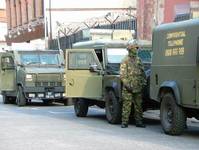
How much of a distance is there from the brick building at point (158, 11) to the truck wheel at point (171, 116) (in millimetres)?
11122

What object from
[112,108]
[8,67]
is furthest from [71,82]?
[8,67]

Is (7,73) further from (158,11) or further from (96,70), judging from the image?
(96,70)

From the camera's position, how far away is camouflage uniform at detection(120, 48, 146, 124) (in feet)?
46.3

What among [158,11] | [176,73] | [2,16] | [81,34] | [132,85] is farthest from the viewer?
[2,16]

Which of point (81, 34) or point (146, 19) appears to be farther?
point (81, 34)

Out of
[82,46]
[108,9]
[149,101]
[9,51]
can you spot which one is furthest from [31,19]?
[149,101]

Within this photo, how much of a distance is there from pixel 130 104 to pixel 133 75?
2.23ft

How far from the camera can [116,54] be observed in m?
16.2

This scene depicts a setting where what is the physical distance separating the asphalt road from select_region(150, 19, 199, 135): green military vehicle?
468 mm

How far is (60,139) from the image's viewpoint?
12.0 m

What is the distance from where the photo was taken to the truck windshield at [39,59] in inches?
925

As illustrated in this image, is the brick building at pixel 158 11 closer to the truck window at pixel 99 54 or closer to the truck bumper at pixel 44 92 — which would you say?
the truck bumper at pixel 44 92

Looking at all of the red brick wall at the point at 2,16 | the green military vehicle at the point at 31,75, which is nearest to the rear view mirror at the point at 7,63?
the green military vehicle at the point at 31,75

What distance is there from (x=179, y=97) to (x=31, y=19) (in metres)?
37.4
